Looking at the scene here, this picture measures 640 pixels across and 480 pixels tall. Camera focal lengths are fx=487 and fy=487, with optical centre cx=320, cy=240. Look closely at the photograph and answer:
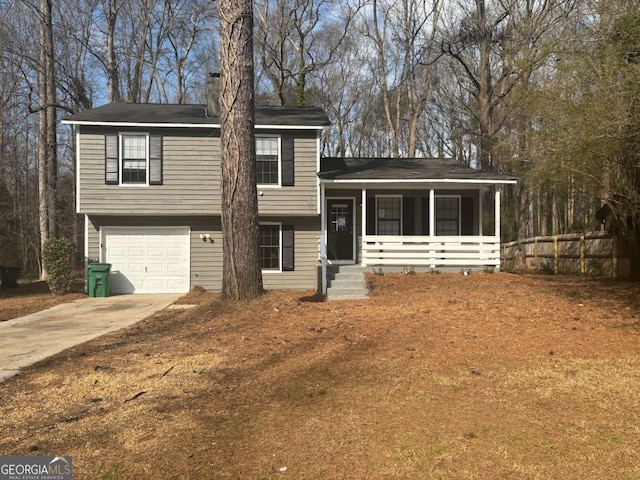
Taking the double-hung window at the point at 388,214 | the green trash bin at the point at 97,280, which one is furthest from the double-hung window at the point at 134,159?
the double-hung window at the point at 388,214

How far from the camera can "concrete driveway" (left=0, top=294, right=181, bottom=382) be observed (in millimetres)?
6266

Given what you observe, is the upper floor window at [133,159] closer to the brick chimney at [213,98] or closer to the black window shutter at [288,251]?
the brick chimney at [213,98]

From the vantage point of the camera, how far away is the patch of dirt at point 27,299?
10.8 meters

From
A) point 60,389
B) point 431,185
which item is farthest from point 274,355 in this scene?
point 431,185

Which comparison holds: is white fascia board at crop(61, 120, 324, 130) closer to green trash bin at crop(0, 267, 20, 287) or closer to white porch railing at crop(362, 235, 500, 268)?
white porch railing at crop(362, 235, 500, 268)

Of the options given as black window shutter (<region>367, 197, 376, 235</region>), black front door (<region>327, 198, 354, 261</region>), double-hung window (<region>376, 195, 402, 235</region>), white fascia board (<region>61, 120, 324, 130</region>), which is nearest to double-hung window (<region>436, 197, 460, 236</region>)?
double-hung window (<region>376, 195, 402, 235</region>)

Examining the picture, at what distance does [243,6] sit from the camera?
883 centimetres

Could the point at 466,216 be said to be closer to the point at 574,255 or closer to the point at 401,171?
the point at 401,171

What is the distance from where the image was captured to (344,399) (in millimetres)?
4254

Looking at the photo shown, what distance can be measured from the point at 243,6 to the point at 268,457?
8.04m

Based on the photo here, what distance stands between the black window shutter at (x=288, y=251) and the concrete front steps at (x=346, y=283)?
6.95ft

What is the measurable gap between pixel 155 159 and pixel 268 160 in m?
3.12

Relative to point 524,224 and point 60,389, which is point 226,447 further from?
point 524,224

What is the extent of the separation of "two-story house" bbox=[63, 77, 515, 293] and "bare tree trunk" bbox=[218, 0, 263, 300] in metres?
4.01
